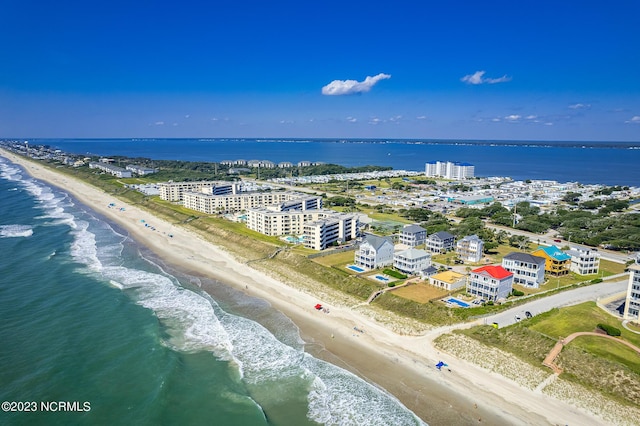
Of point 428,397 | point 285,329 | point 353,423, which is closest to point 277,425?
point 353,423

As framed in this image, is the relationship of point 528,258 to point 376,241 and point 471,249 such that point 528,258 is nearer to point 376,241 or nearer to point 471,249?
point 471,249

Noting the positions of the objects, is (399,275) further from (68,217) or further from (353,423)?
(68,217)

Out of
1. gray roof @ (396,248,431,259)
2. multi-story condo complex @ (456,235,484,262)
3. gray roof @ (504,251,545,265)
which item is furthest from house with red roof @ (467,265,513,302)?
multi-story condo complex @ (456,235,484,262)

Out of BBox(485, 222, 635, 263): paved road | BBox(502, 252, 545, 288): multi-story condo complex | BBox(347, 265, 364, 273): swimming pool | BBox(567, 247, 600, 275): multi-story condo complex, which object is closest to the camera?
BBox(502, 252, 545, 288): multi-story condo complex

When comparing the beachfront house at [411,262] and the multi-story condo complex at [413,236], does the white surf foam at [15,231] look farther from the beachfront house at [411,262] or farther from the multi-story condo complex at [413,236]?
the multi-story condo complex at [413,236]

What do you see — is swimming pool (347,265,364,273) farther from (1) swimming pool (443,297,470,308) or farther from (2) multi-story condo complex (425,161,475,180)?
(2) multi-story condo complex (425,161,475,180)

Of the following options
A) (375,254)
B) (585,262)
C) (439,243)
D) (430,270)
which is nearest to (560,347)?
(430,270)
